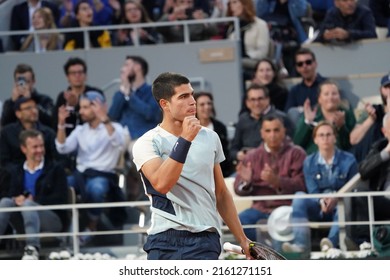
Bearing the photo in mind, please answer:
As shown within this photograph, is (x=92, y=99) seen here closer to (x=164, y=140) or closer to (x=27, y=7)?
(x=27, y=7)

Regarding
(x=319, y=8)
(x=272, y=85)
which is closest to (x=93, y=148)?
(x=272, y=85)

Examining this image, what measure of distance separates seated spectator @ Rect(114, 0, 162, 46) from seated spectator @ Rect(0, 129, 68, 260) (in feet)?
9.08

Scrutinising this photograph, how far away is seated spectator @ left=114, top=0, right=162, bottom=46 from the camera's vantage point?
16.7 m

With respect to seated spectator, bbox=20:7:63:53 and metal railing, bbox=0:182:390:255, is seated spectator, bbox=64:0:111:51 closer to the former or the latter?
seated spectator, bbox=20:7:63:53

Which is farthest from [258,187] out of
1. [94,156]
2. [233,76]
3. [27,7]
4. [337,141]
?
[27,7]

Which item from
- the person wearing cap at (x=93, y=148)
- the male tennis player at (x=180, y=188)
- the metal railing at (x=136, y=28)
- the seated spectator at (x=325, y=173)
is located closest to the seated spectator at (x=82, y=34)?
the metal railing at (x=136, y=28)

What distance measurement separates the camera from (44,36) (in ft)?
55.7

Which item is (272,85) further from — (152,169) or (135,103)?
(152,169)

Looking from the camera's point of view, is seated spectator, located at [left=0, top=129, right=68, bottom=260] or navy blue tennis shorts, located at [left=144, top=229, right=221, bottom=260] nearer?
navy blue tennis shorts, located at [left=144, top=229, right=221, bottom=260]

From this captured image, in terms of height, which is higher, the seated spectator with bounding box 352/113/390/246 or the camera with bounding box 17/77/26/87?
the camera with bounding box 17/77/26/87

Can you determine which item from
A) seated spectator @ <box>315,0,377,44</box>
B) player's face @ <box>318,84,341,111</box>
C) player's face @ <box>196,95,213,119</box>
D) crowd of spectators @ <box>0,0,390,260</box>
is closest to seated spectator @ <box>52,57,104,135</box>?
crowd of spectators @ <box>0,0,390,260</box>

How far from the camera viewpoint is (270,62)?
1538 cm

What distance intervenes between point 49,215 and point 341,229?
10.1 feet

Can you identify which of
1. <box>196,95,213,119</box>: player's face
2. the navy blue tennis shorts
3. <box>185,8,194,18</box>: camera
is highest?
<box>185,8,194,18</box>: camera
